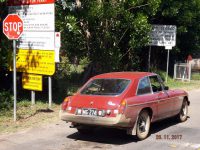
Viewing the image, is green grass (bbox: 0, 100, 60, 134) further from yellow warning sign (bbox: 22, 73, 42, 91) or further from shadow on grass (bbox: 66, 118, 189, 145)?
shadow on grass (bbox: 66, 118, 189, 145)

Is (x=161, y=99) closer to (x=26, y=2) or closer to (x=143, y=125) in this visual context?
(x=143, y=125)

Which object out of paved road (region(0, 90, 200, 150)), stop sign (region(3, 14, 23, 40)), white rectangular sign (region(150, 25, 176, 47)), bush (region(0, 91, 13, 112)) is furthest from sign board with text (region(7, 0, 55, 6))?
white rectangular sign (region(150, 25, 176, 47))

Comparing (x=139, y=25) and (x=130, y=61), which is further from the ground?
(x=139, y=25)

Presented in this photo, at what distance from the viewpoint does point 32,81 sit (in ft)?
44.9

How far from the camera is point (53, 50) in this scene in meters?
13.0

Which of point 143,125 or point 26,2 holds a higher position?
point 26,2

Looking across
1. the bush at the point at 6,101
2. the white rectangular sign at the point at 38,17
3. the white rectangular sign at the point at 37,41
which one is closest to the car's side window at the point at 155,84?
the white rectangular sign at the point at 37,41

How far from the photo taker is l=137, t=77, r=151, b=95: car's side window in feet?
31.7

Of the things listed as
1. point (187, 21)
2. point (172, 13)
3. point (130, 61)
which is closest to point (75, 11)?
point (130, 61)

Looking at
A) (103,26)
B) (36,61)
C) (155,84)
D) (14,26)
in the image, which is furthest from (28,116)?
(103,26)

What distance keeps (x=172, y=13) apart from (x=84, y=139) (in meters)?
16.6

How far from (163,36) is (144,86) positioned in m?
15.0

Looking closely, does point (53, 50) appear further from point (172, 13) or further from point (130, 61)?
point (172, 13)

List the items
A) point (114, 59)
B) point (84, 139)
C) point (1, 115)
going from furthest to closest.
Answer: point (114, 59) → point (1, 115) → point (84, 139)
